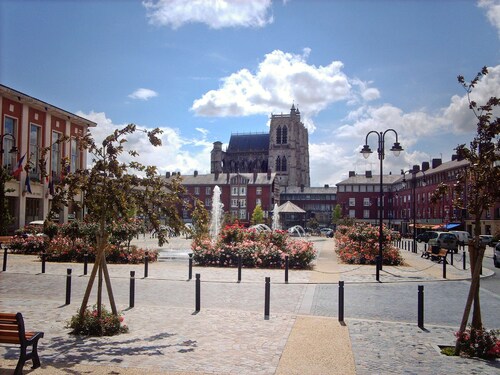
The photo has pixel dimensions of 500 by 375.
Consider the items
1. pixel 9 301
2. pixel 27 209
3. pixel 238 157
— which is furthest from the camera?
pixel 238 157

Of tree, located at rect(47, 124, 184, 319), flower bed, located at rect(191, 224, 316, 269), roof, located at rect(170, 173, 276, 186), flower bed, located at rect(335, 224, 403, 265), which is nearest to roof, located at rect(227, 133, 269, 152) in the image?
roof, located at rect(170, 173, 276, 186)

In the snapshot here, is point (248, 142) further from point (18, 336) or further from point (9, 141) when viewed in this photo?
point (18, 336)

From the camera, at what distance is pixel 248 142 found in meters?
140

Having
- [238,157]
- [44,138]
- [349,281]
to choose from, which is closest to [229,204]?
[238,157]

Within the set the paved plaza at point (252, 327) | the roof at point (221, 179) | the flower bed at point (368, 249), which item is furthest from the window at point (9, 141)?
the roof at point (221, 179)

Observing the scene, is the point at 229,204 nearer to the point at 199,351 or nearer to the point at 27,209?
the point at 27,209

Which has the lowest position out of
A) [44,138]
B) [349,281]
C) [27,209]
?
[349,281]

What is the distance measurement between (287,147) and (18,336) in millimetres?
121201

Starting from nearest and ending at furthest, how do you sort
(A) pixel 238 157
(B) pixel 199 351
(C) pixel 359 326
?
(B) pixel 199 351 < (C) pixel 359 326 < (A) pixel 238 157

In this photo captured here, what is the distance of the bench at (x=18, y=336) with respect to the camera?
6023 millimetres

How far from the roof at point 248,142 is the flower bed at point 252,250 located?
374ft

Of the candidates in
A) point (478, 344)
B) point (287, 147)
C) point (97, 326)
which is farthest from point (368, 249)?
point (287, 147)

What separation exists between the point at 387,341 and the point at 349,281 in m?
8.49

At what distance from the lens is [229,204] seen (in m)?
94.2
